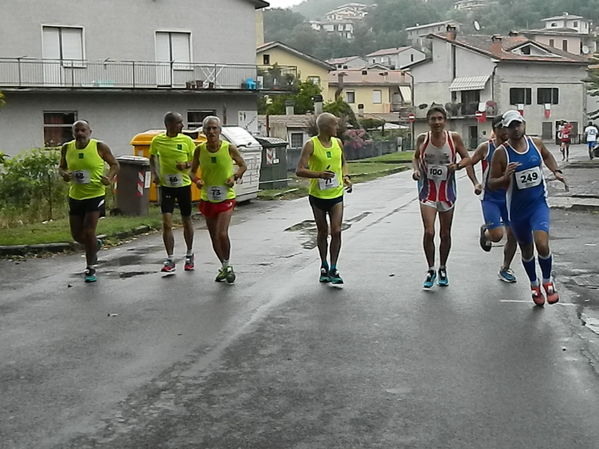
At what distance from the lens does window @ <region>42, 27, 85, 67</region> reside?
36.4m

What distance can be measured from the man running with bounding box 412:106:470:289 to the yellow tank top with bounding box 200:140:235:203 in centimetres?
215

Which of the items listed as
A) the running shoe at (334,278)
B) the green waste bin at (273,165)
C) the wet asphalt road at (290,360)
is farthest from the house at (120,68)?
the running shoe at (334,278)

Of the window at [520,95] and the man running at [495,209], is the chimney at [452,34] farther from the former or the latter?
the man running at [495,209]

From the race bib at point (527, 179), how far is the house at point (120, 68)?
2791 centimetres

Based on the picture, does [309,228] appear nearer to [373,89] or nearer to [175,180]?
[175,180]

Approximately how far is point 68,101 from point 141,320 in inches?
1158

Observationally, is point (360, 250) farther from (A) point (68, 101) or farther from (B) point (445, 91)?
(B) point (445, 91)

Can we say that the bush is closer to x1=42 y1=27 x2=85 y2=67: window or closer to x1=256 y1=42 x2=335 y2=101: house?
x1=42 y1=27 x2=85 y2=67: window

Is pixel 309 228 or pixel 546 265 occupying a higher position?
pixel 546 265

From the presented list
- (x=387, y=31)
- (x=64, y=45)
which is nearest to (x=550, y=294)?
(x=64, y=45)

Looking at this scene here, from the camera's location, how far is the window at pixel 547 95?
3182 inches

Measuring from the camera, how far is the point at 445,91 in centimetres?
8331

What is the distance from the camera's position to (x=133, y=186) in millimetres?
18531

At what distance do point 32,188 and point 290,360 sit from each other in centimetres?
1282
